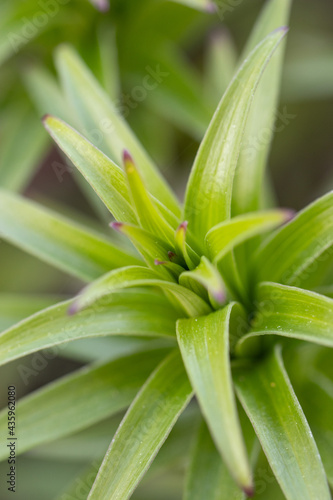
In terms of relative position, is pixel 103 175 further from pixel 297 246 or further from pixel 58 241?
pixel 297 246

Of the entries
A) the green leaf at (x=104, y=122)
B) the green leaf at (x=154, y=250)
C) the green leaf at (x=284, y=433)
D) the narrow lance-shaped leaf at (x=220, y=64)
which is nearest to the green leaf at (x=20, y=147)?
the green leaf at (x=104, y=122)

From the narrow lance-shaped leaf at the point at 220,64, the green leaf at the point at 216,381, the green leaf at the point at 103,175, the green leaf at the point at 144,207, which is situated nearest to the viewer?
the green leaf at the point at 216,381

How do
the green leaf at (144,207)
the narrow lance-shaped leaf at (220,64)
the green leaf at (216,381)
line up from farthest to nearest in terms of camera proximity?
the narrow lance-shaped leaf at (220,64)
the green leaf at (144,207)
the green leaf at (216,381)

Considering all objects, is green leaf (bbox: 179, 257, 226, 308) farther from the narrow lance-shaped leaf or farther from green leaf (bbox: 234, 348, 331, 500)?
the narrow lance-shaped leaf

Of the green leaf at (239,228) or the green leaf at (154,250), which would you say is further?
the green leaf at (154,250)

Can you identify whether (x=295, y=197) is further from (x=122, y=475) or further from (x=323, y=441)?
(x=122, y=475)

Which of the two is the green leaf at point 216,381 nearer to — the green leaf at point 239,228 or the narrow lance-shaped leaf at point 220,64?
the green leaf at point 239,228

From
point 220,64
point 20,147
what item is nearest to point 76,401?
point 20,147
